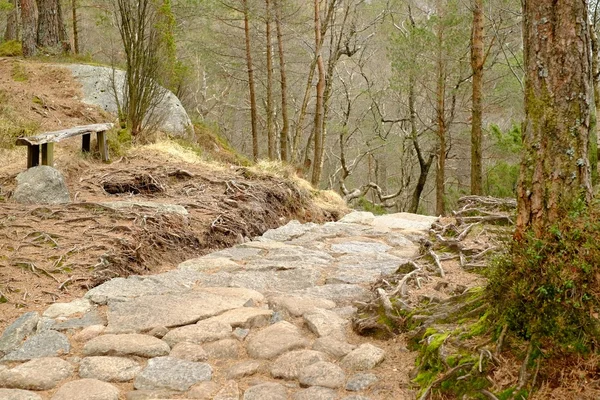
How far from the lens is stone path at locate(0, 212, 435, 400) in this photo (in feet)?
9.44

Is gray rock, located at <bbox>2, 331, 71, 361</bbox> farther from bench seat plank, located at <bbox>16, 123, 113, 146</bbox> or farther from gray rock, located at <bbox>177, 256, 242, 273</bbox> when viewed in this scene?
bench seat plank, located at <bbox>16, 123, 113, 146</bbox>

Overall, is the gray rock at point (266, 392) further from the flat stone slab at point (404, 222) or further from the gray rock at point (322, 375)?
the flat stone slab at point (404, 222)

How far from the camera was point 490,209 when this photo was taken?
575cm

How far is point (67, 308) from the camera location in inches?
157

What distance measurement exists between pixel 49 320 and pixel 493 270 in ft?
8.94

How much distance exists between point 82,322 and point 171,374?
1029 mm

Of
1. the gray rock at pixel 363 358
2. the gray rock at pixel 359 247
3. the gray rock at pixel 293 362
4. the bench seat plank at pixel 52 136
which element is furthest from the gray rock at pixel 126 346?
the bench seat plank at pixel 52 136

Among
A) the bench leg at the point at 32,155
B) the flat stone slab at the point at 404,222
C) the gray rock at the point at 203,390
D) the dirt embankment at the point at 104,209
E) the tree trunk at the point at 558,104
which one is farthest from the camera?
the flat stone slab at the point at 404,222

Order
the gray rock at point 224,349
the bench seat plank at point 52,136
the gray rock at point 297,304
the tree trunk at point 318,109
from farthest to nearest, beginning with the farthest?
1. the tree trunk at point 318,109
2. the bench seat plank at point 52,136
3. the gray rock at point 297,304
4. the gray rock at point 224,349

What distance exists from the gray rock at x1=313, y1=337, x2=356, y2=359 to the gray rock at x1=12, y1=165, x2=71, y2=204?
12.7ft

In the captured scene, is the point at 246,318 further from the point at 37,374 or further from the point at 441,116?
the point at 441,116

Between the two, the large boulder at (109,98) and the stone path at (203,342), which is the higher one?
the large boulder at (109,98)

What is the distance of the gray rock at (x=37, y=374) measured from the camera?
290cm

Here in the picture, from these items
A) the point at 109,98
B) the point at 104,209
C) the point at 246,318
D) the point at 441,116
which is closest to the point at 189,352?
the point at 246,318
